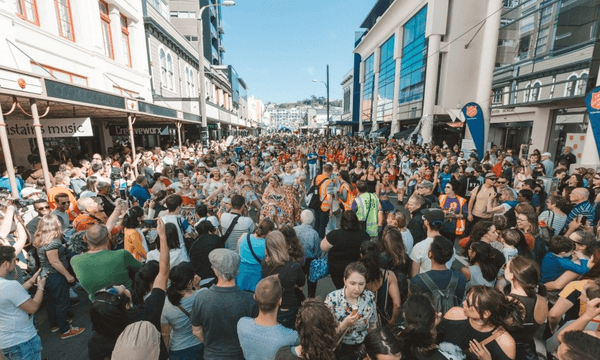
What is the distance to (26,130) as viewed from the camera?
6.64m

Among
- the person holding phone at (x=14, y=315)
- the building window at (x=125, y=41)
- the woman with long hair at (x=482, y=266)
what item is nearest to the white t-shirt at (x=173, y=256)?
the person holding phone at (x=14, y=315)

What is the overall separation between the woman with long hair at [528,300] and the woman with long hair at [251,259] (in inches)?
94.8

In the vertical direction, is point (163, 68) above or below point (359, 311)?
above

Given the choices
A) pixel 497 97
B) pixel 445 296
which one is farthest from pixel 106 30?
pixel 497 97

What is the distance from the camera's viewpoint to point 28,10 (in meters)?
9.07

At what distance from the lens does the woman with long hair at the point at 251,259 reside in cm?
324

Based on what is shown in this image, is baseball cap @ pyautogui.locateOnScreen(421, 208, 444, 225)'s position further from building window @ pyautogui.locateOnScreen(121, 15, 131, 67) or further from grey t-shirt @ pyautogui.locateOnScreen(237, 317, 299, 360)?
building window @ pyautogui.locateOnScreen(121, 15, 131, 67)

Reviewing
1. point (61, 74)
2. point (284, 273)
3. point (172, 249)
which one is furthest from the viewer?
point (61, 74)

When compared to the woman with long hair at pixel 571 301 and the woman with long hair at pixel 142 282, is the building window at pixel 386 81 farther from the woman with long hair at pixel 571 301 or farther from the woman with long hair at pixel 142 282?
the woman with long hair at pixel 142 282

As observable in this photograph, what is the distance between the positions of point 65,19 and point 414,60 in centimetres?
2466

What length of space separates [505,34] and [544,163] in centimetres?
1279

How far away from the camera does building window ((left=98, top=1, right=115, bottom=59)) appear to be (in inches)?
516

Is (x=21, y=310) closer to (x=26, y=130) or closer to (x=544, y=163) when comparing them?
(x=26, y=130)

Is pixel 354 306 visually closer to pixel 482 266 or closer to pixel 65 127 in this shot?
pixel 482 266
